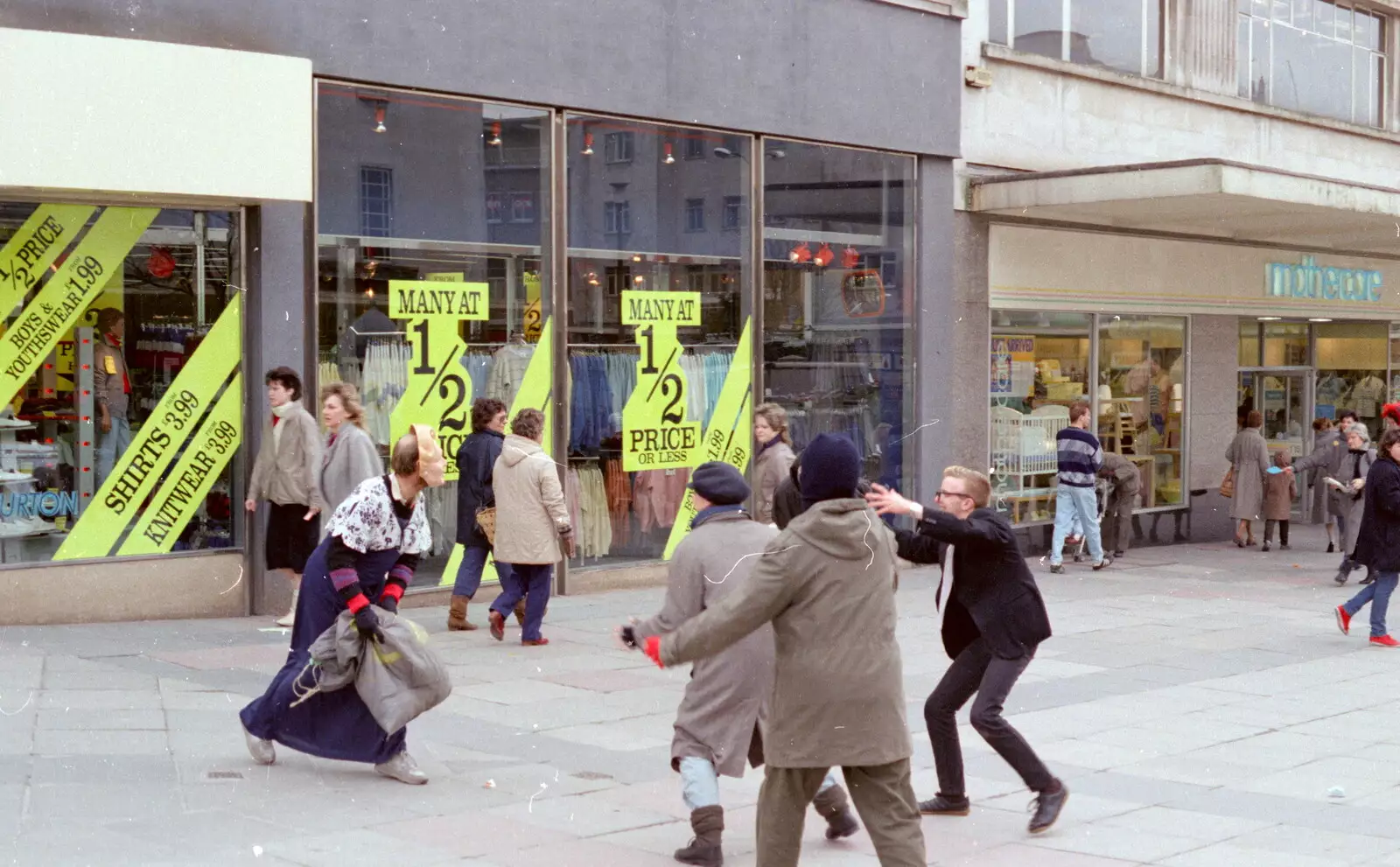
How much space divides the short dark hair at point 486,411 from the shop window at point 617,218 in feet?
10.7

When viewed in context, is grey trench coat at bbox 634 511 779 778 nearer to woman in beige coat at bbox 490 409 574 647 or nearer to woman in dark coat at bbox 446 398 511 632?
woman in beige coat at bbox 490 409 574 647

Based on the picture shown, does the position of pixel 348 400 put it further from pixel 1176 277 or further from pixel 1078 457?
pixel 1176 277

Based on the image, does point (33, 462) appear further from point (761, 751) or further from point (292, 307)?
point (761, 751)

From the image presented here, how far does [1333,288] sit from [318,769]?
20270 mm

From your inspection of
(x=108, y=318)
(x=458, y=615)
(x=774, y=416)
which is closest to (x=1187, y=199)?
(x=774, y=416)

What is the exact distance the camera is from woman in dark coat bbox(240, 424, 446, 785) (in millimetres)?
7363

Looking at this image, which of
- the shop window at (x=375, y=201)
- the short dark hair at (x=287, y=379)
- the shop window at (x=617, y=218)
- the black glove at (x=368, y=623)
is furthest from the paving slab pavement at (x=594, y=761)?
the shop window at (x=617, y=218)

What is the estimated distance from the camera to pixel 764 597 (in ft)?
17.4

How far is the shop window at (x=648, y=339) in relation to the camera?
48.1ft

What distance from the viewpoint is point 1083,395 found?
19.8 meters

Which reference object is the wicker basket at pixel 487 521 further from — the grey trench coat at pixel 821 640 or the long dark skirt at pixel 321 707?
the grey trench coat at pixel 821 640

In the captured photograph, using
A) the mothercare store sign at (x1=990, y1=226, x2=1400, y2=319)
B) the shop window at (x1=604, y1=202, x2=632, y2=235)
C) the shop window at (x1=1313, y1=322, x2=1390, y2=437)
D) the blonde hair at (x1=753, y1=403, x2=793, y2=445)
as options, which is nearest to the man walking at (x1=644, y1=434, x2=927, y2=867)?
the blonde hair at (x1=753, y1=403, x2=793, y2=445)

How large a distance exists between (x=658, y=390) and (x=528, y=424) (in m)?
4.04

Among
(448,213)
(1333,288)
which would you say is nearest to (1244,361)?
(1333,288)
